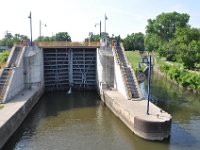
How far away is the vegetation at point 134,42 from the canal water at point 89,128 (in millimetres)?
90777

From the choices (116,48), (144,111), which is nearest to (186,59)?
(116,48)

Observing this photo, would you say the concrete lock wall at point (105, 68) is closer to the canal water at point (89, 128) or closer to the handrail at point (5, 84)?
the canal water at point (89, 128)

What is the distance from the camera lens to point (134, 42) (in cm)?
13412

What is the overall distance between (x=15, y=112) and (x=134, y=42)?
370 ft

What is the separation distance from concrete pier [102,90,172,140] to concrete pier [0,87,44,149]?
8.51 metres

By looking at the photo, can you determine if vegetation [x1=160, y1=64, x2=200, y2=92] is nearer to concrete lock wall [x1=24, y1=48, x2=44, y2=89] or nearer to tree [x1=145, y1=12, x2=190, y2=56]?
concrete lock wall [x1=24, y1=48, x2=44, y2=89]

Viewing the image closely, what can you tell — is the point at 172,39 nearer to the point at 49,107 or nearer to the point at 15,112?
the point at 49,107

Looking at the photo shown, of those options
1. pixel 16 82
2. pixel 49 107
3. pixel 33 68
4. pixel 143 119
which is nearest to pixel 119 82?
pixel 49 107

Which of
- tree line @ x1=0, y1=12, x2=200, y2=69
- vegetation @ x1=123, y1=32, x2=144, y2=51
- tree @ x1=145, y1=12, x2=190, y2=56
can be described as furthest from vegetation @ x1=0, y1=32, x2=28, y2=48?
tree @ x1=145, y1=12, x2=190, y2=56

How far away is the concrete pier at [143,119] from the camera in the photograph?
22.4 m

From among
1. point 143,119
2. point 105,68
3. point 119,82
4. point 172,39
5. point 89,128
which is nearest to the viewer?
point 143,119

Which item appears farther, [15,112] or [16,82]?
[16,82]

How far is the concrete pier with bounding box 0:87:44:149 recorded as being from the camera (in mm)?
21750

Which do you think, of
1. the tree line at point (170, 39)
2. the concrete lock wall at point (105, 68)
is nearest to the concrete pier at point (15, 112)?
the concrete lock wall at point (105, 68)
